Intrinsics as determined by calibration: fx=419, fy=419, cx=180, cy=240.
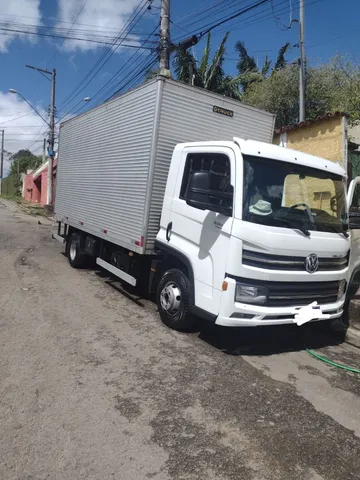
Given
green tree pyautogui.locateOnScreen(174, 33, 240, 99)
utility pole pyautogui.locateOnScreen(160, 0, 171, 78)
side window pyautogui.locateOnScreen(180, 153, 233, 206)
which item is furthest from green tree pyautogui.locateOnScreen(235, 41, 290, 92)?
side window pyautogui.locateOnScreen(180, 153, 233, 206)

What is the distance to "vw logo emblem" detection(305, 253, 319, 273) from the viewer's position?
4.75 meters

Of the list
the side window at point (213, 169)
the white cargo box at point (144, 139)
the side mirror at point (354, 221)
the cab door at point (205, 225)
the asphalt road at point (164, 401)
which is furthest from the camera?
the white cargo box at point (144, 139)

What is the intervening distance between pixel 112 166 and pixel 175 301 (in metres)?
3.12

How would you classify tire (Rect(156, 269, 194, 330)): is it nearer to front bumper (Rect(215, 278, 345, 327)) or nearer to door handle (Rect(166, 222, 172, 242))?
door handle (Rect(166, 222, 172, 242))

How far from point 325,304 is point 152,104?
3583 mm

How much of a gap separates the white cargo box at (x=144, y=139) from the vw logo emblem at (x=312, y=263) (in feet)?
7.66

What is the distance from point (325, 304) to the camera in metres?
5.12

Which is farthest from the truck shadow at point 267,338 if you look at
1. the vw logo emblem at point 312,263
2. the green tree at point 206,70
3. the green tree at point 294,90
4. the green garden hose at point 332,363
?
the green tree at point 206,70

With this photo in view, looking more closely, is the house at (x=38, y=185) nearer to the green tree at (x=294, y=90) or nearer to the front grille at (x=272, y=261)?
the green tree at (x=294, y=90)

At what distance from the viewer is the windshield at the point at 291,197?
15.3 ft

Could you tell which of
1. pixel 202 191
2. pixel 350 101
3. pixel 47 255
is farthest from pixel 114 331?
pixel 350 101

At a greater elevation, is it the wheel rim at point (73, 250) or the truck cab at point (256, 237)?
the truck cab at point (256, 237)

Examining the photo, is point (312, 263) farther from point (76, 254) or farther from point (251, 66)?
point (251, 66)

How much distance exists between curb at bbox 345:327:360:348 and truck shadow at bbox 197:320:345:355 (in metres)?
0.08
